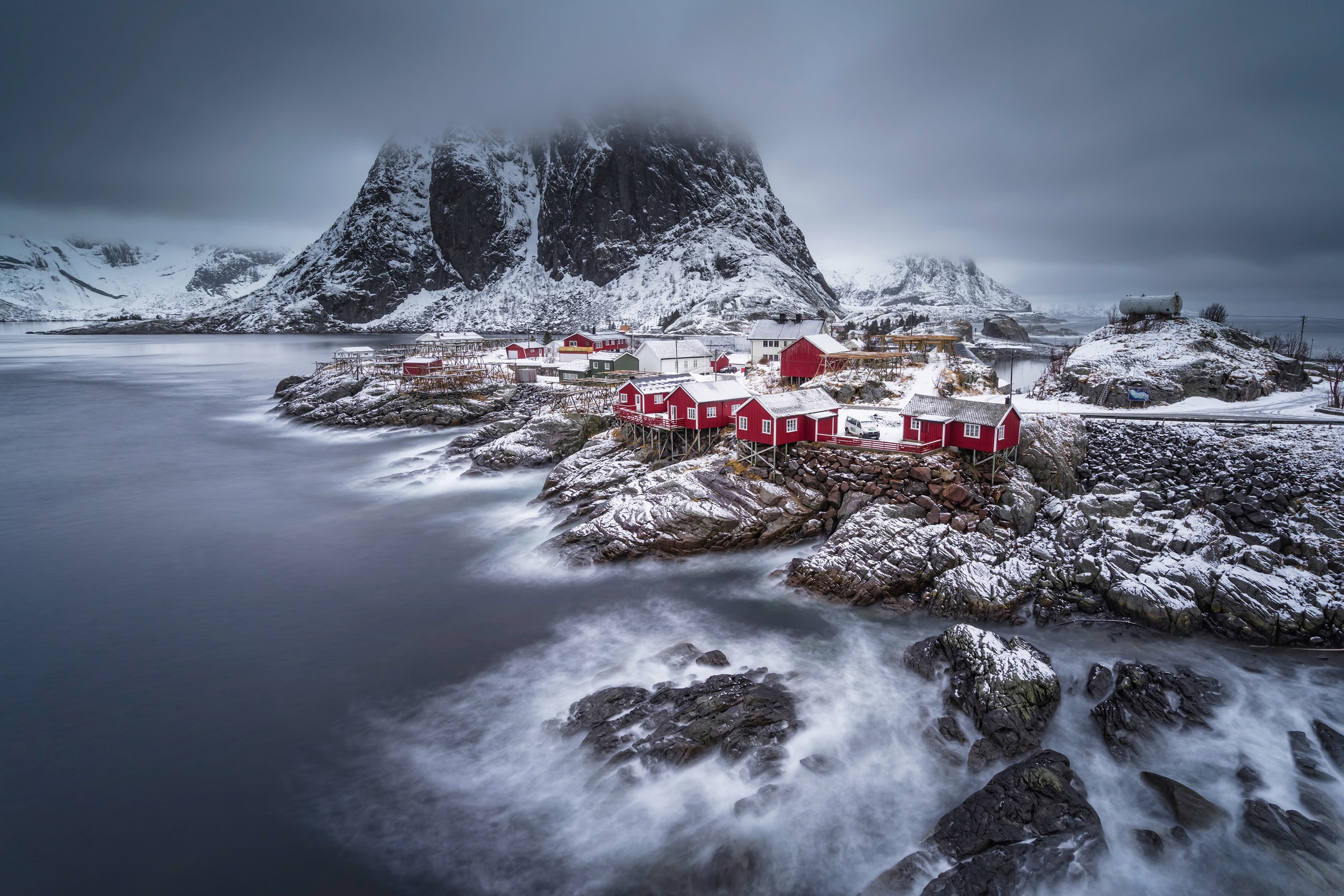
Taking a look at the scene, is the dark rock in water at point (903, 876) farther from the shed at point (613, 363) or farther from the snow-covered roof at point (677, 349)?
the shed at point (613, 363)

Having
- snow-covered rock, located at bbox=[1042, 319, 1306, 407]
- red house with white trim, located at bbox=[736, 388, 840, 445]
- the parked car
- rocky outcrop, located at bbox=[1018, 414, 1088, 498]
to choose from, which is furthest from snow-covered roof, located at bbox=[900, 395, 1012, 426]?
snow-covered rock, located at bbox=[1042, 319, 1306, 407]

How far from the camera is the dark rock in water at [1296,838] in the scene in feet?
39.1

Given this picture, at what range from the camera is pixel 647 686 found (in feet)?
58.9

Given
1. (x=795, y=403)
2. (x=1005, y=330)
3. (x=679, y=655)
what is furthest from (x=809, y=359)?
(x=1005, y=330)

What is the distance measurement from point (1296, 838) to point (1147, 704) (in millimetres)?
3810

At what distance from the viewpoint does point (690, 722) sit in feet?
52.0

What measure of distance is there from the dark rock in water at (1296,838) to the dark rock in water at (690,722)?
989 centimetres

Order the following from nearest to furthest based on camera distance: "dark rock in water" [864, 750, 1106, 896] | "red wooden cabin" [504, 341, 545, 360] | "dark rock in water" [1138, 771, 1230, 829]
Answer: "dark rock in water" [864, 750, 1106, 896] < "dark rock in water" [1138, 771, 1230, 829] < "red wooden cabin" [504, 341, 545, 360]

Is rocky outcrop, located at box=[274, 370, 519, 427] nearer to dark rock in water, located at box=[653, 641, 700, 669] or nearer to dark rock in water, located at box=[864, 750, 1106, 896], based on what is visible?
dark rock in water, located at box=[653, 641, 700, 669]

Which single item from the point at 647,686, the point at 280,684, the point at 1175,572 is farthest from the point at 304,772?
the point at 1175,572

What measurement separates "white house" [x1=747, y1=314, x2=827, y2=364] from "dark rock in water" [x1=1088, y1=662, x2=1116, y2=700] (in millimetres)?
50494

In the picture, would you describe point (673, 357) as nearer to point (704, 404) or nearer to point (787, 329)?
point (787, 329)

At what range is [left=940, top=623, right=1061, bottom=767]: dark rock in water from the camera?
49.5 feet

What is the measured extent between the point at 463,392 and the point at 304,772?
4953 cm
